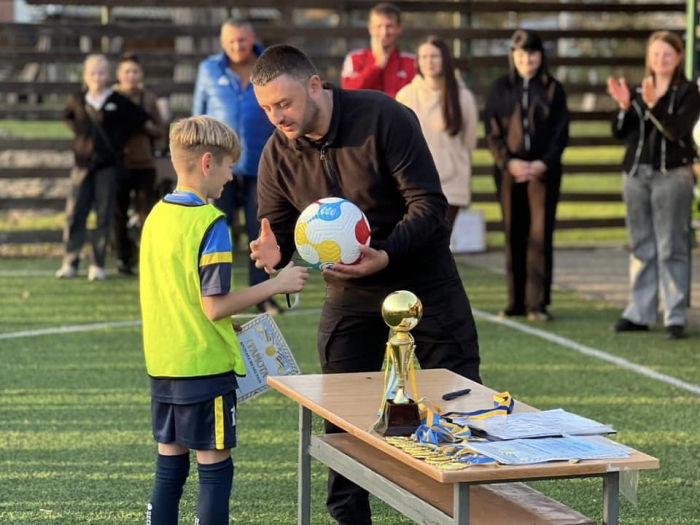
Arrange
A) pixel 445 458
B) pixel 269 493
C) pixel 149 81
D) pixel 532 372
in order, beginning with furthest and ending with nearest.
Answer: pixel 149 81
pixel 532 372
pixel 269 493
pixel 445 458

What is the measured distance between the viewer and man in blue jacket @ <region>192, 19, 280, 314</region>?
33.4ft

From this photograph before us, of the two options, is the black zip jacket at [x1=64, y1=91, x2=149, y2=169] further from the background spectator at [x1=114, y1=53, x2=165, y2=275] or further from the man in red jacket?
the man in red jacket

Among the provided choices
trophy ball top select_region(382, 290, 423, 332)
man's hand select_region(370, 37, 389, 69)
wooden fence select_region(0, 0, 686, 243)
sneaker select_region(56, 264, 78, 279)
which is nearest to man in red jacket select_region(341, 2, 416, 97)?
man's hand select_region(370, 37, 389, 69)

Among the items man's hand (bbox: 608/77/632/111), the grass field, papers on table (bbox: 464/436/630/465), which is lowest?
the grass field

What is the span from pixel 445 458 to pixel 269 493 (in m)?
2.32

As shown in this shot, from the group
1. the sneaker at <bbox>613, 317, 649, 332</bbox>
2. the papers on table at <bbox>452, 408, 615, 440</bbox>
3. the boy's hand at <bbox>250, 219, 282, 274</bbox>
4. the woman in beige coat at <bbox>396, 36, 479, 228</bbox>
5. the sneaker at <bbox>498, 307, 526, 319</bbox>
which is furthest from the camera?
the sneaker at <bbox>498, 307, 526, 319</bbox>

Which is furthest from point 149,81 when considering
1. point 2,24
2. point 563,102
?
point 563,102

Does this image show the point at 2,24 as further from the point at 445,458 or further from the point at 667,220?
the point at 445,458

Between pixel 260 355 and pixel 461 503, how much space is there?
1515 mm

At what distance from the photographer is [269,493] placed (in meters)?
5.70

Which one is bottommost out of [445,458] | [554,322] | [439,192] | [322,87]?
[554,322]

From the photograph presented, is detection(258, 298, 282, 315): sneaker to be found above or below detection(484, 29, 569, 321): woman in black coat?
below

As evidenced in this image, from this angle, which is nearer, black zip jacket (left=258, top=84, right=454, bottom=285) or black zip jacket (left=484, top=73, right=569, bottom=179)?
black zip jacket (left=258, top=84, right=454, bottom=285)

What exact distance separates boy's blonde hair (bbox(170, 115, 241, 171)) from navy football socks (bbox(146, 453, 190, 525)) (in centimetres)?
106
